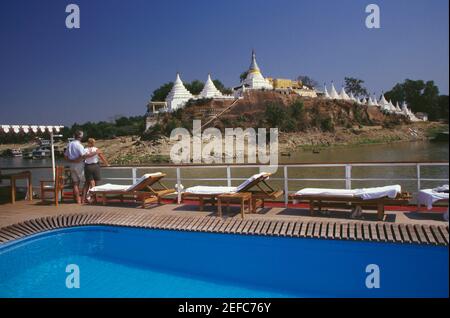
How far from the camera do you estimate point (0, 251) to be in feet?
15.3

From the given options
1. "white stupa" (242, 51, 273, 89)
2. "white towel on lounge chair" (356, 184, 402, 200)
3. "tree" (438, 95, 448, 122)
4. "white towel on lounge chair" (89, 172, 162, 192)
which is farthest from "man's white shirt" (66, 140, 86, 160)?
"white stupa" (242, 51, 273, 89)

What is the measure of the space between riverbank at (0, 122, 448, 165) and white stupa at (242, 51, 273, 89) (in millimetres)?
10773

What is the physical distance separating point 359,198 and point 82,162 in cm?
493

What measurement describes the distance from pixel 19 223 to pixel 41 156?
52258mm

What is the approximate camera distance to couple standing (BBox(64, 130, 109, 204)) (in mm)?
6621

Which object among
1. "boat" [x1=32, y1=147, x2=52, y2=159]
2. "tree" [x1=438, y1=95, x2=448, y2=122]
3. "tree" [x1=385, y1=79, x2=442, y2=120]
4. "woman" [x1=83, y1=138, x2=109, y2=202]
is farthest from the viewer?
"tree" [x1=385, y1=79, x2=442, y2=120]

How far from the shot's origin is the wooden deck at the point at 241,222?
3.93m

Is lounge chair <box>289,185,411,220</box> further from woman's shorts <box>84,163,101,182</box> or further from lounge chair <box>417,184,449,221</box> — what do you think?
woman's shorts <box>84,163,101,182</box>

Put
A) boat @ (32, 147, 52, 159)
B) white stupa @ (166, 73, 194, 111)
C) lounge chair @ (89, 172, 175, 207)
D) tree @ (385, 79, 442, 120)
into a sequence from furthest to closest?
tree @ (385, 79, 442, 120)
white stupa @ (166, 73, 194, 111)
boat @ (32, 147, 52, 159)
lounge chair @ (89, 172, 175, 207)

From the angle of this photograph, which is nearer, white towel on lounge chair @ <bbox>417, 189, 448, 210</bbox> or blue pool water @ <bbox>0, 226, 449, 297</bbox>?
blue pool water @ <bbox>0, 226, 449, 297</bbox>

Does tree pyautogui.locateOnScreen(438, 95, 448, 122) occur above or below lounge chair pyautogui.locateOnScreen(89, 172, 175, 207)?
above

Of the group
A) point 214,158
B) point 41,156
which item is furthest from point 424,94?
point 41,156

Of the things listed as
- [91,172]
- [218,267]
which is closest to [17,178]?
[91,172]
